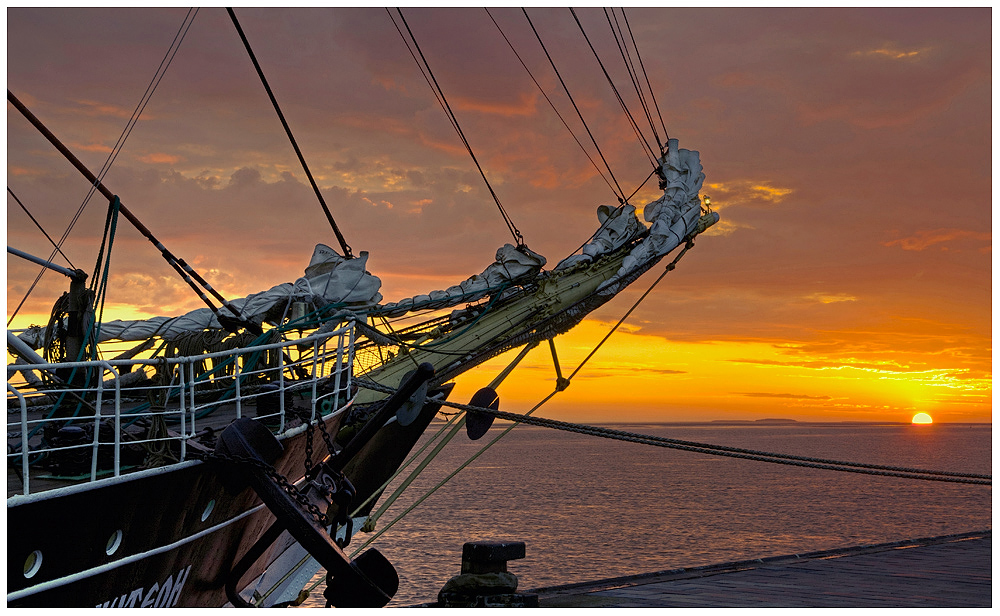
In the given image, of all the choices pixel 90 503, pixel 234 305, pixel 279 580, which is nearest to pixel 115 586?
pixel 90 503

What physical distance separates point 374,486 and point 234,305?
170 inches

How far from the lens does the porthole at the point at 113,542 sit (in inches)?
294

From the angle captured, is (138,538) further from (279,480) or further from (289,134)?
(289,134)

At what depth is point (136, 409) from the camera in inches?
397

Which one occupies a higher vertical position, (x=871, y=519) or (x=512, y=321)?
(x=512, y=321)

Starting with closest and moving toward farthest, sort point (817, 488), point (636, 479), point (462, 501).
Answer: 1. point (462, 501)
2. point (817, 488)
3. point (636, 479)

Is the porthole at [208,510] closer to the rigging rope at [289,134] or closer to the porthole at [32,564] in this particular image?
the porthole at [32,564]

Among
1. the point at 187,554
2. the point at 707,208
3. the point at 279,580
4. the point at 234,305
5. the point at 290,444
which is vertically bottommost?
the point at 279,580

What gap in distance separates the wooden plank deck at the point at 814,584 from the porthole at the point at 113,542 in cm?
376

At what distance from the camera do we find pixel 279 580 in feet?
48.8

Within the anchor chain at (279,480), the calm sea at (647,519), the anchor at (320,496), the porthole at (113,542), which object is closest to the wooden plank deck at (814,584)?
the anchor at (320,496)

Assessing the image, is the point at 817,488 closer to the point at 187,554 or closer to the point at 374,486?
the point at 374,486

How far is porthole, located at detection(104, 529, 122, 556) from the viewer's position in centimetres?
747

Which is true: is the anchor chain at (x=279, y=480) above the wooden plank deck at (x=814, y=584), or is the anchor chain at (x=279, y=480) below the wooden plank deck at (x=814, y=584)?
above
